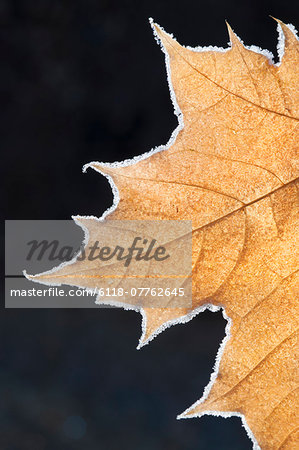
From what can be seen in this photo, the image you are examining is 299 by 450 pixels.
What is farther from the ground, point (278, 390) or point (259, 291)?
point (259, 291)

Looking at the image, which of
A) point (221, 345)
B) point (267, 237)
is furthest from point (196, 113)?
point (221, 345)

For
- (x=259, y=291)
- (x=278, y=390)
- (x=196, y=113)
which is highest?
(x=196, y=113)

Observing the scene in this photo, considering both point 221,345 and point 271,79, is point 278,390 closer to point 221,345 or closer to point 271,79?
point 221,345

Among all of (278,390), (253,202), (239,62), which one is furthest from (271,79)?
(278,390)

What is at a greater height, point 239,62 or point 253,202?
point 239,62

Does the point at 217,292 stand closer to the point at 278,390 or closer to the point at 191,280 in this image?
the point at 191,280
